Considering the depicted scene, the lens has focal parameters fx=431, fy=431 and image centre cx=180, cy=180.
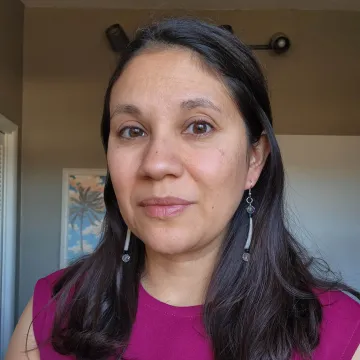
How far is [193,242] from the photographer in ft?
2.35

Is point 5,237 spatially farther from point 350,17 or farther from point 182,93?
point 350,17

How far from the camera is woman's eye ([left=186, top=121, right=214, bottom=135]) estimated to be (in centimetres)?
71

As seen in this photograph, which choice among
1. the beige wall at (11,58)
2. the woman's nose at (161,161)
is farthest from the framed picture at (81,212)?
the woman's nose at (161,161)

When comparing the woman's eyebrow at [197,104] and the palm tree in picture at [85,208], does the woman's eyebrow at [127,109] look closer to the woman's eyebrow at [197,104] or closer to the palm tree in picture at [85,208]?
the woman's eyebrow at [197,104]

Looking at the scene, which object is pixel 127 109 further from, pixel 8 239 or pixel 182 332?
pixel 8 239

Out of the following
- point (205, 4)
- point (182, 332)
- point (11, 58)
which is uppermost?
point (205, 4)

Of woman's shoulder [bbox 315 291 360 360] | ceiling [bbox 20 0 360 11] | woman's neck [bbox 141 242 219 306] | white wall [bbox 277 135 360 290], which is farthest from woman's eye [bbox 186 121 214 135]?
ceiling [bbox 20 0 360 11]

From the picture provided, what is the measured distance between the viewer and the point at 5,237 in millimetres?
2498

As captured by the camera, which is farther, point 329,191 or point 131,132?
point 329,191

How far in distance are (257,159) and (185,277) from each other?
264mm

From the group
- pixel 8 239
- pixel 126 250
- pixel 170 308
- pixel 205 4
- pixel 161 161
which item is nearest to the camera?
pixel 161 161

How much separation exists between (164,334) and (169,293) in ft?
0.25

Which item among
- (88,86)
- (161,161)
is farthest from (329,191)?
(161,161)

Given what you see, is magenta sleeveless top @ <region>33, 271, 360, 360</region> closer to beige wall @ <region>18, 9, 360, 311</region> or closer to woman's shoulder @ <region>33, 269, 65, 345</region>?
woman's shoulder @ <region>33, 269, 65, 345</region>
